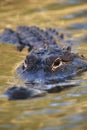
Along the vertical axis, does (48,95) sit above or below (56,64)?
below

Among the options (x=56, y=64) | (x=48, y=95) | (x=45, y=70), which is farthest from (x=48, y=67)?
(x=48, y=95)

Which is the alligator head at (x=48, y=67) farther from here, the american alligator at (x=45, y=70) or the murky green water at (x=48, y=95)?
the murky green water at (x=48, y=95)

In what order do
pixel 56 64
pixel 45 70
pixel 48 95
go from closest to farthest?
1. pixel 48 95
2. pixel 45 70
3. pixel 56 64

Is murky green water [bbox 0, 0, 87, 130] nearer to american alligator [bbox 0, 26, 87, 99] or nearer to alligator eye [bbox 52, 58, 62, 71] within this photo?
american alligator [bbox 0, 26, 87, 99]

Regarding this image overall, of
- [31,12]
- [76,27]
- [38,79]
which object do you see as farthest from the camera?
[31,12]

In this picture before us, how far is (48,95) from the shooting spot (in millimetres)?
5582

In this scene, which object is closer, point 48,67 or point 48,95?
point 48,95

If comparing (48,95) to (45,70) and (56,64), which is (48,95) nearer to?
(45,70)

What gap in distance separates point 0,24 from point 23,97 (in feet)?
21.5

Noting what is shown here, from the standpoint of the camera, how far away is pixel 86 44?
364 inches

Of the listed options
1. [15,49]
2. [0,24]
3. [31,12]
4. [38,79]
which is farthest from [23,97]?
[31,12]

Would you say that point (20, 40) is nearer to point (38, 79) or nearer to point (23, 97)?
point (38, 79)

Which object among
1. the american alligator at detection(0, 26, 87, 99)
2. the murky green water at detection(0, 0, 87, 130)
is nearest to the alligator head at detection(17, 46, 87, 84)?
the american alligator at detection(0, 26, 87, 99)

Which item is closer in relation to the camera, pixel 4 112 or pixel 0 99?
pixel 4 112
